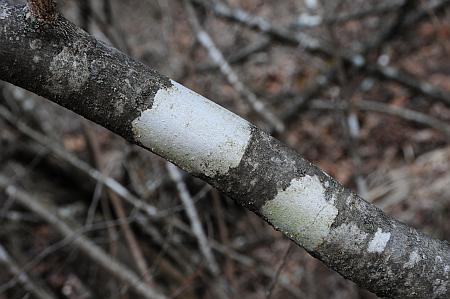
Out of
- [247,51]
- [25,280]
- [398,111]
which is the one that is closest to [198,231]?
[25,280]

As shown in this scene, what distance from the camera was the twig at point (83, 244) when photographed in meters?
3.13

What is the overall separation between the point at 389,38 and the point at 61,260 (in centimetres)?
350

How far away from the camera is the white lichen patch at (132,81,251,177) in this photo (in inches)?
43.3

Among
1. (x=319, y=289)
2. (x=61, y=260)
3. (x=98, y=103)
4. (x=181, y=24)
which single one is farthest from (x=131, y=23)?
(x=98, y=103)

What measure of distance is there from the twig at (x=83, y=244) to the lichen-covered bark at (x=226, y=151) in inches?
79.4

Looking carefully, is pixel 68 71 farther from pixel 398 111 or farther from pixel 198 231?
pixel 398 111

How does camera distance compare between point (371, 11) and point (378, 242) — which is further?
point (371, 11)

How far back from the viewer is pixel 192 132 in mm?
1107

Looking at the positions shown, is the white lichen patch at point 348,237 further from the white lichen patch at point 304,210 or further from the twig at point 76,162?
the twig at point 76,162

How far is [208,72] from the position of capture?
192 inches

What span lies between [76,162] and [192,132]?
8.77ft

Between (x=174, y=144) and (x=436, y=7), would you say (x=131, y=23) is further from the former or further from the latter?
(x=174, y=144)

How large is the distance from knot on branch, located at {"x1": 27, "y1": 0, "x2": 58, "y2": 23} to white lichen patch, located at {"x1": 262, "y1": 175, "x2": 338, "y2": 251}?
593 millimetres

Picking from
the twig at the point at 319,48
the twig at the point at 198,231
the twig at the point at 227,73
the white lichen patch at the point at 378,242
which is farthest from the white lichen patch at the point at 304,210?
the twig at the point at 319,48
